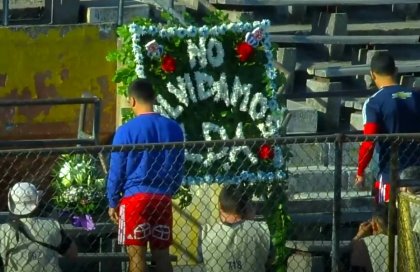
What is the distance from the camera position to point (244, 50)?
10062 mm

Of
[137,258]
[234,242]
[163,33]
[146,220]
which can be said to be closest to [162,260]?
[137,258]

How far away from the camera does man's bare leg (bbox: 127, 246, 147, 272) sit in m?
8.80

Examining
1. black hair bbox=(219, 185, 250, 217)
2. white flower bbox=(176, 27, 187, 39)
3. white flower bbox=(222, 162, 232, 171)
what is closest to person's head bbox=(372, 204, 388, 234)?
black hair bbox=(219, 185, 250, 217)

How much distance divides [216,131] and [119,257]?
53.2 inches

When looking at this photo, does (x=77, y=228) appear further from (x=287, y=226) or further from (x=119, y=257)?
(x=287, y=226)

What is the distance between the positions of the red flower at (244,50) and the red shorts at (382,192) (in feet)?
4.52

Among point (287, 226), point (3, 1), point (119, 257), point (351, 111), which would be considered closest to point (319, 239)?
point (287, 226)

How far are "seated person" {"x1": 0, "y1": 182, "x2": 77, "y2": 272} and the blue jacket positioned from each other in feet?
1.50

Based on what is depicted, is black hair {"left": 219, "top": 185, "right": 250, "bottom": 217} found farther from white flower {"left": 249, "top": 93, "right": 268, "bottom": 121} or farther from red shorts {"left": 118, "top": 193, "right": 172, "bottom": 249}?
white flower {"left": 249, "top": 93, "right": 268, "bottom": 121}

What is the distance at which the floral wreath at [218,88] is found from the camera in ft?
32.1

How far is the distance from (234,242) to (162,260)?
1.62ft

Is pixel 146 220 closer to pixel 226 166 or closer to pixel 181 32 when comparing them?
pixel 226 166

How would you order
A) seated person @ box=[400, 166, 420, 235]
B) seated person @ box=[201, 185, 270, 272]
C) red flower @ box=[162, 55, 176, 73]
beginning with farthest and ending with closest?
red flower @ box=[162, 55, 176, 73] → seated person @ box=[201, 185, 270, 272] → seated person @ box=[400, 166, 420, 235]

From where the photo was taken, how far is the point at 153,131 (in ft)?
29.1
